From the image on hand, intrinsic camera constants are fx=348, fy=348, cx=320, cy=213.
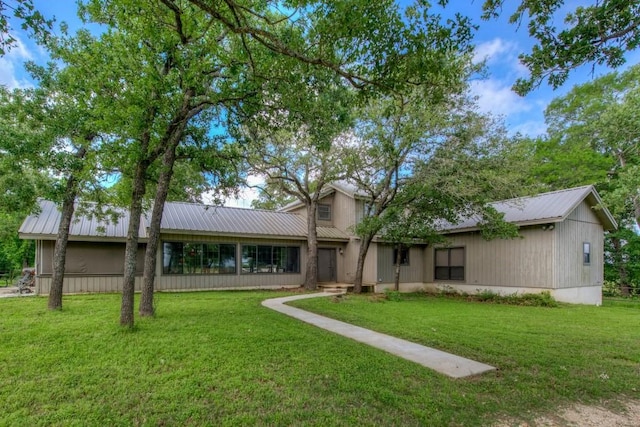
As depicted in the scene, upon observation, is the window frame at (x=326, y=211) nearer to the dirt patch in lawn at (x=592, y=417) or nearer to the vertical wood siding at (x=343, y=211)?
the vertical wood siding at (x=343, y=211)

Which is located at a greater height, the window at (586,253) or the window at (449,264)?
the window at (586,253)

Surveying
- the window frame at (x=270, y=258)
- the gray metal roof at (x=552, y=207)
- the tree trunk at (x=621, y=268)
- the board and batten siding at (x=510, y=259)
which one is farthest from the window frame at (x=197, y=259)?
the tree trunk at (x=621, y=268)

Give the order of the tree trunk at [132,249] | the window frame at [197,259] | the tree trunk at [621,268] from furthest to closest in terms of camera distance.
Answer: the tree trunk at [621,268], the window frame at [197,259], the tree trunk at [132,249]

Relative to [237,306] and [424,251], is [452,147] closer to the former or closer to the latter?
[424,251]

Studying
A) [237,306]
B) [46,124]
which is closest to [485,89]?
[237,306]

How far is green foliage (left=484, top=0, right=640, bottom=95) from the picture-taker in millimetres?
4043

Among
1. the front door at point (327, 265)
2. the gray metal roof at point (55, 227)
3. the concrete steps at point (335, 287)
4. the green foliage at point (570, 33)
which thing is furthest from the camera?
the front door at point (327, 265)

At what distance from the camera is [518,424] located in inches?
126

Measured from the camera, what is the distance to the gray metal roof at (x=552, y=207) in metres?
12.7

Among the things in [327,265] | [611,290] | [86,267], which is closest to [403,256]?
[327,265]

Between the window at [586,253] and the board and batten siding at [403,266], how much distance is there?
255 inches

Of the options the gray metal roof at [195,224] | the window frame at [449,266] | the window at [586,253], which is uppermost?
the gray metal roof at [195,224]

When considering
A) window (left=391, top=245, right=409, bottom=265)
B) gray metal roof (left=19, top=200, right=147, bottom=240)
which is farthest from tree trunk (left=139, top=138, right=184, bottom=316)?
window (left=391, top=245, right=409, bottom=265)

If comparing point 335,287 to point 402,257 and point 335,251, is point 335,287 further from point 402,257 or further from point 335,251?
point 402,257
